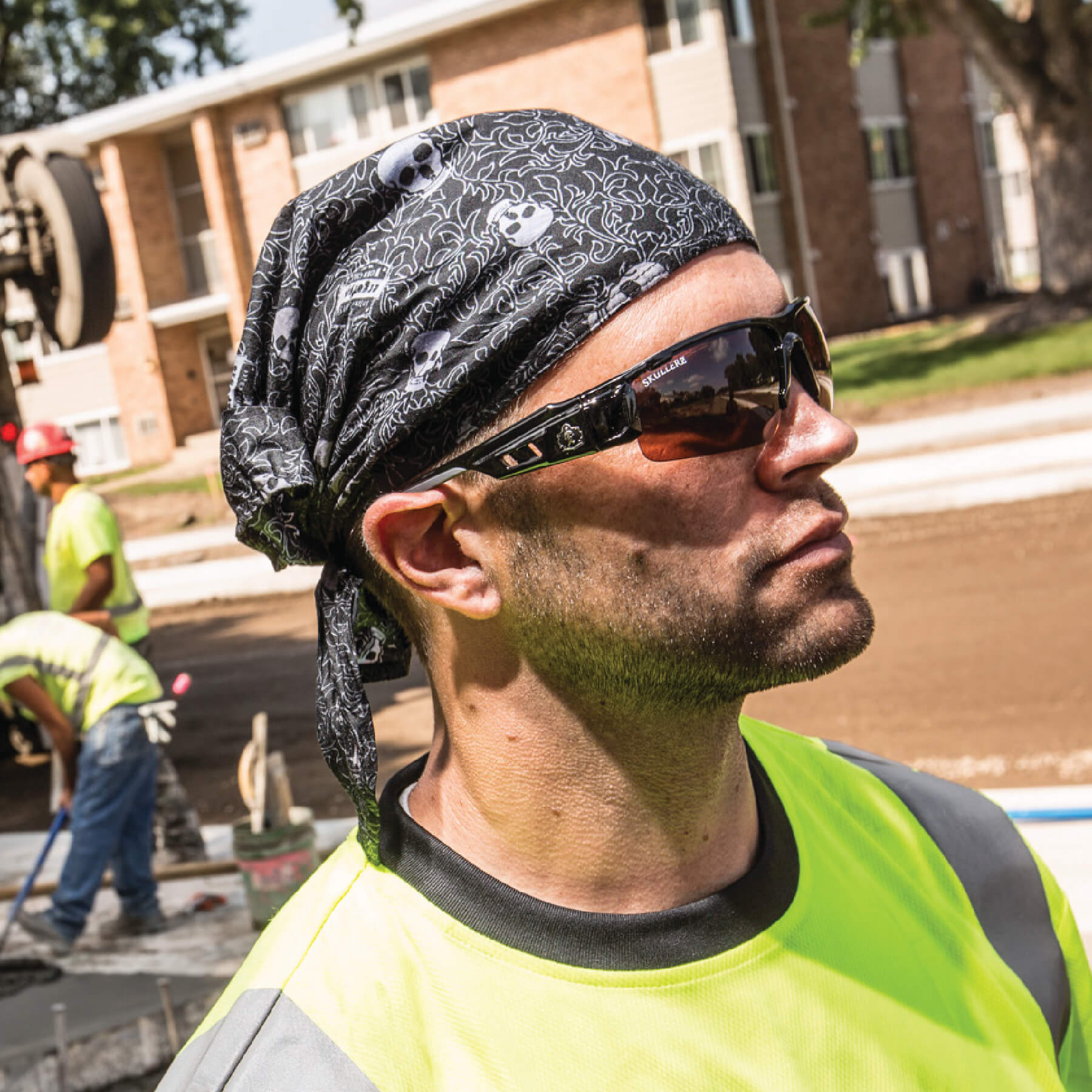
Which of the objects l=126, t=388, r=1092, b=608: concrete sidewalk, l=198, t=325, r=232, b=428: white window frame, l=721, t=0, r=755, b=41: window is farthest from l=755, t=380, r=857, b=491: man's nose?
l=198, t=325, r=232, b=428: white window frame

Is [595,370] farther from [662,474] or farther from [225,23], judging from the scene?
[225,23]

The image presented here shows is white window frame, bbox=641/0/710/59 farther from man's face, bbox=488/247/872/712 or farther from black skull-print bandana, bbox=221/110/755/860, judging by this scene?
man's face, bbox=488/247/872/712

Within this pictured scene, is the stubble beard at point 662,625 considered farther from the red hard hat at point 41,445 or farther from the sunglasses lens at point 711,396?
the red hard hat at point 41,445

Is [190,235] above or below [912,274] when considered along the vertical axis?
above

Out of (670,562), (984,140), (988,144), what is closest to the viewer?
(670,562)

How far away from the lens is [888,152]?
31875 mm

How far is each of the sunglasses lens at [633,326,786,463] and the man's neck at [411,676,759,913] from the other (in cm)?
34

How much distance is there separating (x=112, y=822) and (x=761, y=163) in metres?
25.0

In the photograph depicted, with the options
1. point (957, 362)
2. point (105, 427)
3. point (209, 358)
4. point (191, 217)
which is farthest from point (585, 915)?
point (105, 427)

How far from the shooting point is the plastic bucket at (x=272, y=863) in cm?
555

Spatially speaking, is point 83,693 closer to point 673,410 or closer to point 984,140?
point 673,410

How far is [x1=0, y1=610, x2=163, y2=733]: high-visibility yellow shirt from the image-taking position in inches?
231

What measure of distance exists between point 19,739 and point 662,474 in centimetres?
899

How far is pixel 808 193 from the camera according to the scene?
29.0 metres
